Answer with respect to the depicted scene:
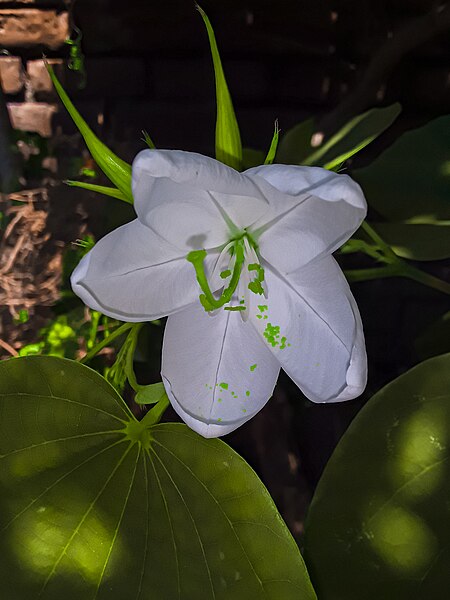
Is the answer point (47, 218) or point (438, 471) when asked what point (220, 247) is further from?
point (47, 218)

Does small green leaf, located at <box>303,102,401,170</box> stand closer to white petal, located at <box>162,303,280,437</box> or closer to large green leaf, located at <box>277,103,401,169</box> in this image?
large green leaf, located at <box>277,103,401,169</box>

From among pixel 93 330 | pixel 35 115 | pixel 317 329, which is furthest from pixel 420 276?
pixel 35 115

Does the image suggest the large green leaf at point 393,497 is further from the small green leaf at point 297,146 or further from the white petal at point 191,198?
the small green leaf at point 297,146

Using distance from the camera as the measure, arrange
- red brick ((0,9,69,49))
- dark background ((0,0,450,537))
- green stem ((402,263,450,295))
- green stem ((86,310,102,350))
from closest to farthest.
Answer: green stem ((402,263,450,295))
green stem ((86,310,102,350))
dark background ((0,0,450,537))
red brick ((0,9,69,49))

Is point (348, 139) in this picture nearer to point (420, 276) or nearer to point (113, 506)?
point (420, 276)

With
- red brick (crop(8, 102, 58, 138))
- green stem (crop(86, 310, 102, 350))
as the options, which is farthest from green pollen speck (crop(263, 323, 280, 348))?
red brick (crop(8, 102, 58, 138))

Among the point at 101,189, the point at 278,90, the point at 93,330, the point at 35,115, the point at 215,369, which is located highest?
the point at 101,189
